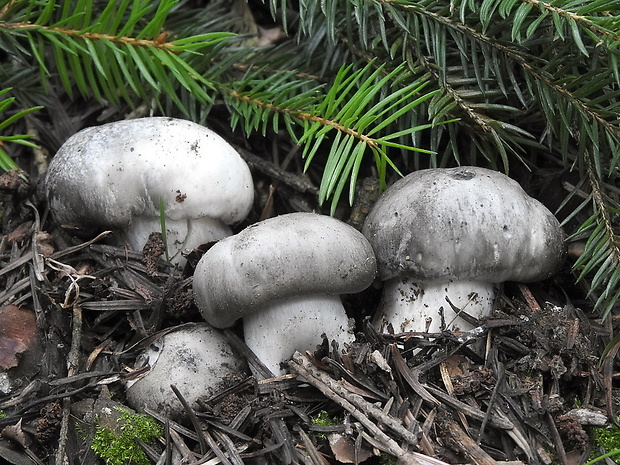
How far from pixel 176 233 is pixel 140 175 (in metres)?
0.29

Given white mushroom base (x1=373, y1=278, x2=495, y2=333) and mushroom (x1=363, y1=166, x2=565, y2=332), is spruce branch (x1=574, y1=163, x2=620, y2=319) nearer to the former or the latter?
mushroom (x1=363, y1=166, x2=565, y2=332)

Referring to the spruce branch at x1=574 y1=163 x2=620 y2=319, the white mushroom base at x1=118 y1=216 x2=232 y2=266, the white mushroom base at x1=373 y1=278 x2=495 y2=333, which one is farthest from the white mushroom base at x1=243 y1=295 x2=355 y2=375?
the spruce branch at x1=574 y1=163 x2=620 y2=319

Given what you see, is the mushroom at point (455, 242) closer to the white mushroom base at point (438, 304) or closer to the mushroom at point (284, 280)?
the white mushroom base at point (438, 304)

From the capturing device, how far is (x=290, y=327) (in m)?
2.24

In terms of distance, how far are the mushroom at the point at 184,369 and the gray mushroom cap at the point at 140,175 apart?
1.65 ft

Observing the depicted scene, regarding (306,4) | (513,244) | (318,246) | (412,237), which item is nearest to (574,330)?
(513,244)

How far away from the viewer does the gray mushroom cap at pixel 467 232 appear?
221 cm

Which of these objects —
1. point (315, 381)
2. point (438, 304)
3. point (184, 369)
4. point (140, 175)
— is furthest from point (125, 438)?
point (438, 304)

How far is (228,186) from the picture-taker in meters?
2.48

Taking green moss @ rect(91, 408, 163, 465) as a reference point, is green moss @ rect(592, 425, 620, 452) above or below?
above

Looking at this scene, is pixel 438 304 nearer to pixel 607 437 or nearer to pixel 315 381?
pixel 315 381

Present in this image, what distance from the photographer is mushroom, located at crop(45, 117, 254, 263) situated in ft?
7.86

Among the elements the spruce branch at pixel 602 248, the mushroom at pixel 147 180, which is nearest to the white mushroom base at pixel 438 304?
the spruce branch at pixel 602 248

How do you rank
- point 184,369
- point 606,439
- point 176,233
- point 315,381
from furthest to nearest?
point 176,233, point 184,369, point 315,381, point 606,439
